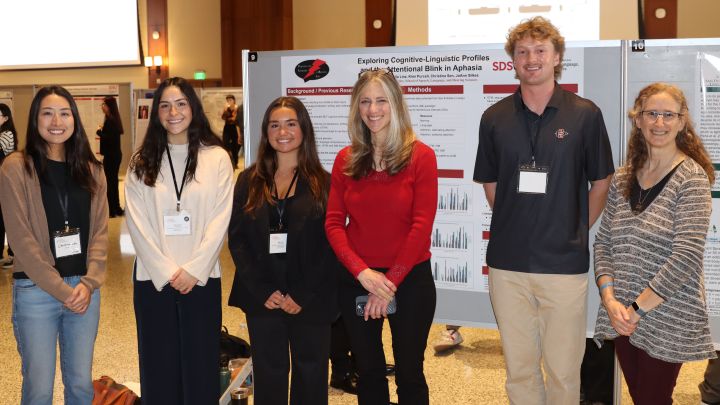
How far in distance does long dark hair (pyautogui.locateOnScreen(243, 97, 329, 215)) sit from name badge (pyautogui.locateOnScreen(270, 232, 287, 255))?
0.42 feet

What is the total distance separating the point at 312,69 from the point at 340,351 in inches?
58.5

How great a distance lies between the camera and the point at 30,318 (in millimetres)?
2510

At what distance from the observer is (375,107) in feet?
8.07

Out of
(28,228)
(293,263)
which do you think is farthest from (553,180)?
(28,228)

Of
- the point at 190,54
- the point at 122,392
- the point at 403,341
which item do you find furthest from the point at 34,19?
the point at 403,341

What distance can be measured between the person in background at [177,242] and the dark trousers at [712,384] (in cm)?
228

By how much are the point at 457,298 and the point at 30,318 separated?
1.80 metres

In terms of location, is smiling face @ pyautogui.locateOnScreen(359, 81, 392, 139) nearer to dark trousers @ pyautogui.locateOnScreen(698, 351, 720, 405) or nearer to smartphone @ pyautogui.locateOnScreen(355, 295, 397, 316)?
smartphone @ pyautogui.locateOnScreen(355, 295, 397, 316)

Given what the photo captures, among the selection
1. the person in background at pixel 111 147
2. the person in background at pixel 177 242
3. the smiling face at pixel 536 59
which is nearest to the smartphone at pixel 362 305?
the person in background at pixel 177 242

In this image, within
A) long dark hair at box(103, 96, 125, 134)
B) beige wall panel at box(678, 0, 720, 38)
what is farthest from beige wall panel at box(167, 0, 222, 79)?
beige wall panel at box(678, 0, 720, 38)

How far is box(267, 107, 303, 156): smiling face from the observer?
2.67 m

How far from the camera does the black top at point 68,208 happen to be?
2547 millimetres

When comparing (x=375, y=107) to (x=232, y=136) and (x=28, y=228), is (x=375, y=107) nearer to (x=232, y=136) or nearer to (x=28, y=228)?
(x=28, y=228)

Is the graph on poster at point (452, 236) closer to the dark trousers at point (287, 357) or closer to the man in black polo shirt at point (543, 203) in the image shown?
the man in black polo shirt at point (543, 203)
